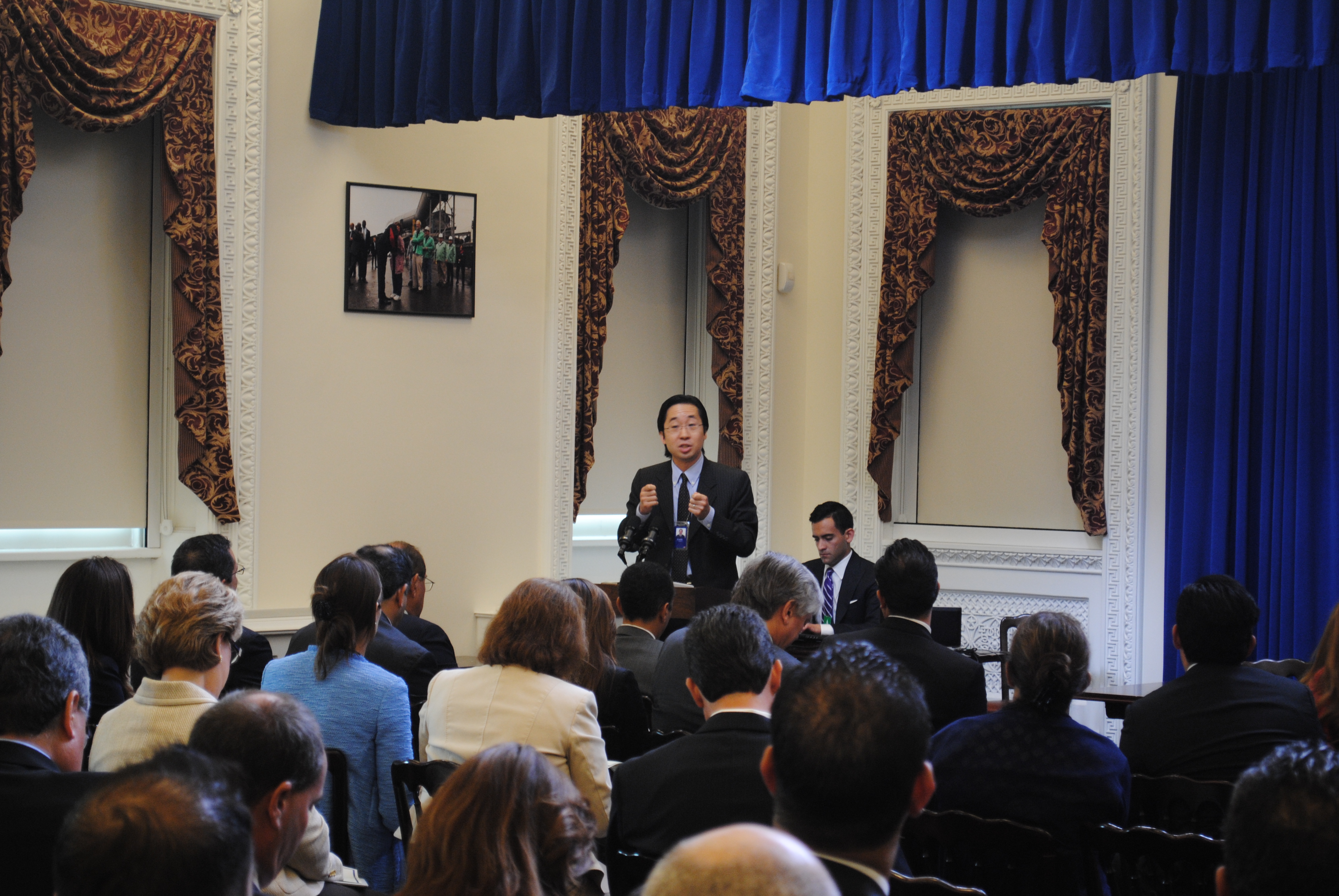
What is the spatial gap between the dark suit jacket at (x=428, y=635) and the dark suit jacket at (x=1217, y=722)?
205 centimetres

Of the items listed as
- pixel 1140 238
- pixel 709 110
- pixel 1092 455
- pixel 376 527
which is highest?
pixel 709 110

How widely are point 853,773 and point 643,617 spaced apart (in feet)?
7.99

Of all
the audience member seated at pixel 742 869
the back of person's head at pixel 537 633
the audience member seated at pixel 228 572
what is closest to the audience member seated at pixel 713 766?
the back of person's head at pixel 537 633

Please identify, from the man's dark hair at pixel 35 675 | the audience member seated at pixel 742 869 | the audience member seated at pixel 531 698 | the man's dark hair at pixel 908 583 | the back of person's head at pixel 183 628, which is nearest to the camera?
the audience member seated at pixel 742 869

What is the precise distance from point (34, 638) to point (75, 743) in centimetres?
20

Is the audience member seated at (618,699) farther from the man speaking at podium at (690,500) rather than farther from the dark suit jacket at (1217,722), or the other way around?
the man speaking at podium at (690,500)

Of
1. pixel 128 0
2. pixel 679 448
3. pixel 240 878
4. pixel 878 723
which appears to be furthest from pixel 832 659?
pixel 128 0

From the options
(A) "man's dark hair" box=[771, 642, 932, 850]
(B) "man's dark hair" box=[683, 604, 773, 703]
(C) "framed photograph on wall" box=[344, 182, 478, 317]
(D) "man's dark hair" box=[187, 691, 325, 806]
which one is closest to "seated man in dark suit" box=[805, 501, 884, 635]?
(C) "framed photograph on wall" box=[344, 182, 478, 317]

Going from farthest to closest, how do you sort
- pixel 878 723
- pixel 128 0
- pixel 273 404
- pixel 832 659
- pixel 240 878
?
pixel 273 404, pixel 128 0, pixel 832 659, pixel 878 723, pixel 240 878

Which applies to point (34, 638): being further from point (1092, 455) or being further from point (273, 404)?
point (1092, 455)

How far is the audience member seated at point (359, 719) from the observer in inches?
115

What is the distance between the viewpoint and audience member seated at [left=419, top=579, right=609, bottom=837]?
2709 millimetres

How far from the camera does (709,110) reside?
22.0 feet

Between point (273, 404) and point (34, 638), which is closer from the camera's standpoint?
point (34, 638)
